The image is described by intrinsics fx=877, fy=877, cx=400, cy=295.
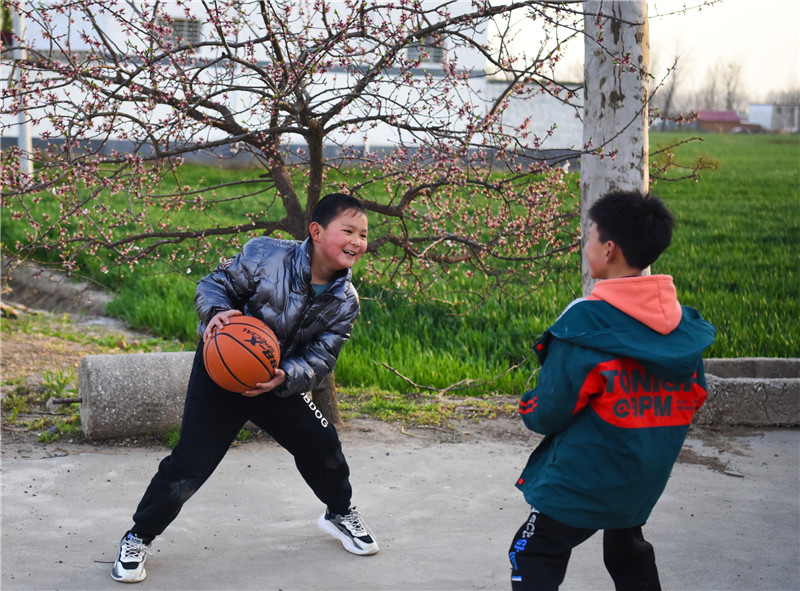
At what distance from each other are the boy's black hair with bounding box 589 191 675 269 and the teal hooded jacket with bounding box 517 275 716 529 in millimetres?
106

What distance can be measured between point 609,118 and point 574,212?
46.4 inches

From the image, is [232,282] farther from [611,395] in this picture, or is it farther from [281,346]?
[611,395]

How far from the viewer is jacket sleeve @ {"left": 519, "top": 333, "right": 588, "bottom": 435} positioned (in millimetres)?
2863

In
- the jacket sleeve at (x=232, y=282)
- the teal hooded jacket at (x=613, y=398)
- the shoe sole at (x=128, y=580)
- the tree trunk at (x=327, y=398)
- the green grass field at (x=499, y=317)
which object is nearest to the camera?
the teal hooded jacket at (x=613, y=398)

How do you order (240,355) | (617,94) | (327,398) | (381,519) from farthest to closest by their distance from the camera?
1. (327,398)
2. (617,94)
3. (381,519)
4. (240,355)

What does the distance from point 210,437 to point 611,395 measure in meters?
1.87

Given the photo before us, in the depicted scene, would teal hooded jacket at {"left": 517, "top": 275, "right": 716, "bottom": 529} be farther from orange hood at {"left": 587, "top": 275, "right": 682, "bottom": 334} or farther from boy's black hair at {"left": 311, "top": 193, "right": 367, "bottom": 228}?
boy's black hair at {"left": 311, "top": 193, "right": 367, "bottom": 228}

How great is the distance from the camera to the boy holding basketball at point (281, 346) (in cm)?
386

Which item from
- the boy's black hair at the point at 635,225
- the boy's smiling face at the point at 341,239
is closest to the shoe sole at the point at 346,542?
the boy's smiling face at the point at 341,239

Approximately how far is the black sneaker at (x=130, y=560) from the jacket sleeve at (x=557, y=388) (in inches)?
77.3

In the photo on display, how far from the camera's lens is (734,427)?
6.30 m

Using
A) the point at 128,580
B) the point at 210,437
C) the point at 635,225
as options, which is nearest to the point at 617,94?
the point at 635,225

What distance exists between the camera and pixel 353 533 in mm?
4180

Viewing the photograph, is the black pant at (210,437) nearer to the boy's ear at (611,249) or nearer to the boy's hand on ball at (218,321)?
the boy's hand on ball at (218,321)
